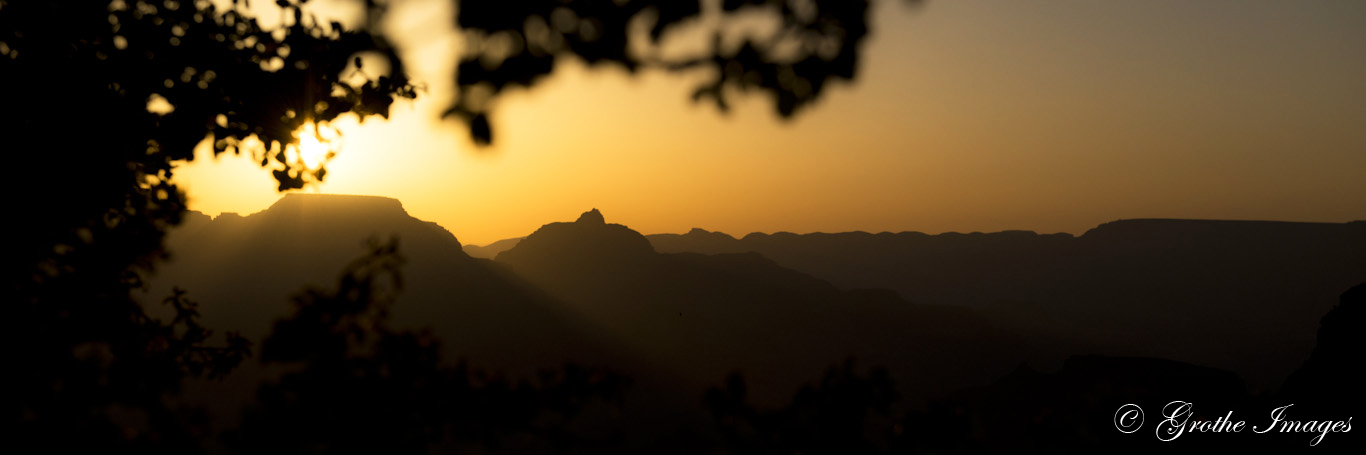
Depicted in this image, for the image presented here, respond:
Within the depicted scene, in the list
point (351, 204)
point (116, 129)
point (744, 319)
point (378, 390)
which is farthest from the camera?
point (744, 319)

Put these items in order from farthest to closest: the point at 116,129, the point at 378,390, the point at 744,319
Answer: the point at 744,319 → the point at 116,129 → the point at 378,390

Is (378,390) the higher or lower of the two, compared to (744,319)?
higher

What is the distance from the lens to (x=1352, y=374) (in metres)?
23.1

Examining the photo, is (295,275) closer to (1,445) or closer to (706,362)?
(706,362)

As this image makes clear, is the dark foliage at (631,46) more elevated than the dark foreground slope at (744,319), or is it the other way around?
the dark foliage at (631,46)

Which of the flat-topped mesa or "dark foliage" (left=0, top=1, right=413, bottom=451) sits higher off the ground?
the flat-topped mesa

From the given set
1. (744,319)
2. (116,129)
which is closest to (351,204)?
(744,319)

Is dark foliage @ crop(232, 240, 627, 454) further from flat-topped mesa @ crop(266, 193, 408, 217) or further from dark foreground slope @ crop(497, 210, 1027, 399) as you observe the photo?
flat-topped mesa @ crop(266, 193, 408, 217)

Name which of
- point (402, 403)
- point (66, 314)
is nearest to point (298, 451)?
point (402, 403)

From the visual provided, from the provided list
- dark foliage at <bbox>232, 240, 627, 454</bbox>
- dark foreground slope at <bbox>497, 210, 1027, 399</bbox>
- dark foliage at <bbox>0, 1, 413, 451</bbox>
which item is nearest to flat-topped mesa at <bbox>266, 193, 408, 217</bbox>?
dark foreground slope at <bbox>497, 210, 1027, 399</bbox>

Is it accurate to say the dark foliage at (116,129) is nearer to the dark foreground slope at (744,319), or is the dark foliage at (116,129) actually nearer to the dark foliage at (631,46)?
the dark foliage at (631,46)

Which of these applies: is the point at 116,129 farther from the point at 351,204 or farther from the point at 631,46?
the point at 351,204

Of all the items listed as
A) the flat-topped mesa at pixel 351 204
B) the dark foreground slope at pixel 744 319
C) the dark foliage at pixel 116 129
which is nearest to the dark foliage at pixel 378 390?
the dark foliage at pixel 116 129

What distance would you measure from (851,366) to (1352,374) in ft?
91.5
